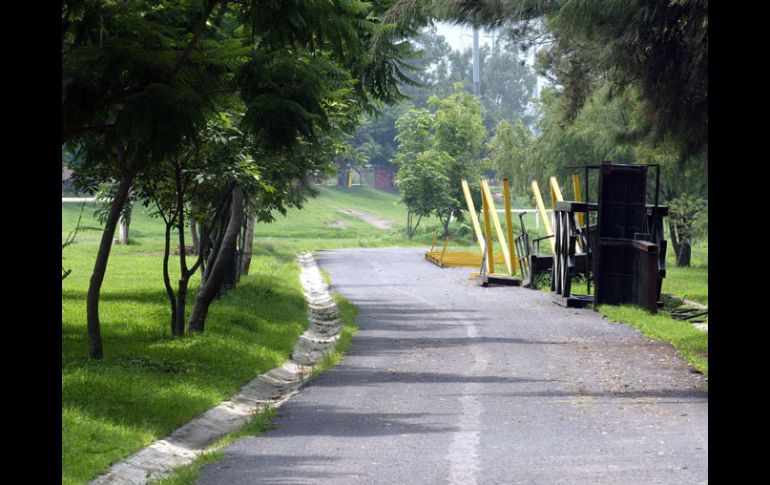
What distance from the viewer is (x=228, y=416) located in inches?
494

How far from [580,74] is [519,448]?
16.3 meters

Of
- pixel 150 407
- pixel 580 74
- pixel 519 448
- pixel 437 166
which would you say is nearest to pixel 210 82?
pixel 150 407

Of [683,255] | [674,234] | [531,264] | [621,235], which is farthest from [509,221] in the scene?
[683,255]

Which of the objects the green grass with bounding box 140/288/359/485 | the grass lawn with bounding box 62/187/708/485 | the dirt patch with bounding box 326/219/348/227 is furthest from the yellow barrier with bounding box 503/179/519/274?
the dirt patch with bounding box 326/219/348/227

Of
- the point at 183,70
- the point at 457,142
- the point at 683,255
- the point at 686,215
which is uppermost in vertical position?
the point at 457,142

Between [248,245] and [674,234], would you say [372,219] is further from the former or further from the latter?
[248,245]

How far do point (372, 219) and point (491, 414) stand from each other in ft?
293

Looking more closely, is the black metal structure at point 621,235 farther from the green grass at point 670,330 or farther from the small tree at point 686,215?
the small tree at point 686,215

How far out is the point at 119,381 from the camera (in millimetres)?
13055

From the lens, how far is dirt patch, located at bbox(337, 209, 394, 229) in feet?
320

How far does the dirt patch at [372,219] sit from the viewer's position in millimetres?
97537

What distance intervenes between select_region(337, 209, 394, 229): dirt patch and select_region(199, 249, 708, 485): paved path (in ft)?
243

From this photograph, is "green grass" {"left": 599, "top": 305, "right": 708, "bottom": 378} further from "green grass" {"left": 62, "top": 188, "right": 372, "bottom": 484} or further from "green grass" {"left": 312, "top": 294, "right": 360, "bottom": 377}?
"green grass" {"left": 62, "top": 188, "right": 372, "bottom": 484}

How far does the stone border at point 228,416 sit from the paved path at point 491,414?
480mm
